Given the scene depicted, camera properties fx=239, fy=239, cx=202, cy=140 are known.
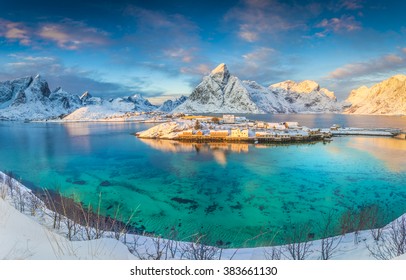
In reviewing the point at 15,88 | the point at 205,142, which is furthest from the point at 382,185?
the point at 15,88

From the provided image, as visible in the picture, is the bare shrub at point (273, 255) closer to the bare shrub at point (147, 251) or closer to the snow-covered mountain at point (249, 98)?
the bare shrub at point (147, 251)

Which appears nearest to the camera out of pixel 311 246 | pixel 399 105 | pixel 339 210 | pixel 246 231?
pixel 311 246

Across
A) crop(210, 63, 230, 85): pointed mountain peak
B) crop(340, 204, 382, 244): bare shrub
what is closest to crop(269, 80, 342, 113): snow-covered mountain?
crop(210, 63, 230, 85): pointed mountain peak

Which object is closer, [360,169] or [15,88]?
[360,169]

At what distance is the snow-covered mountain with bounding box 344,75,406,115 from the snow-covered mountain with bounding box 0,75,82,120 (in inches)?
2273

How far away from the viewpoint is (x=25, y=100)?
165ft

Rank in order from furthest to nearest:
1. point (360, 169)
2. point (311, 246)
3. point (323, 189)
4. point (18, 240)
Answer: point (360, 169) → point (323, 189) → point (311, 246) → point (18, 240)

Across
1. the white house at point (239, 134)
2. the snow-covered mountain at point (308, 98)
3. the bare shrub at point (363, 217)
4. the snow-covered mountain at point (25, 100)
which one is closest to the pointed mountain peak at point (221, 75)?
the snow-covered mountain at point (308, 98)

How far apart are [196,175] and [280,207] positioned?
3639mm

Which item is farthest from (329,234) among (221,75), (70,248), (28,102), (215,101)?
(221,75)

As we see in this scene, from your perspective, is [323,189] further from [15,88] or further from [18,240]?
[15,88]

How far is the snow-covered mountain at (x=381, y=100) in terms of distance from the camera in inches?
1227

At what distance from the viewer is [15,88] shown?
50500 millimetres

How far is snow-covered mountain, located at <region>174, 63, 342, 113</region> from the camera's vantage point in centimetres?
8538
